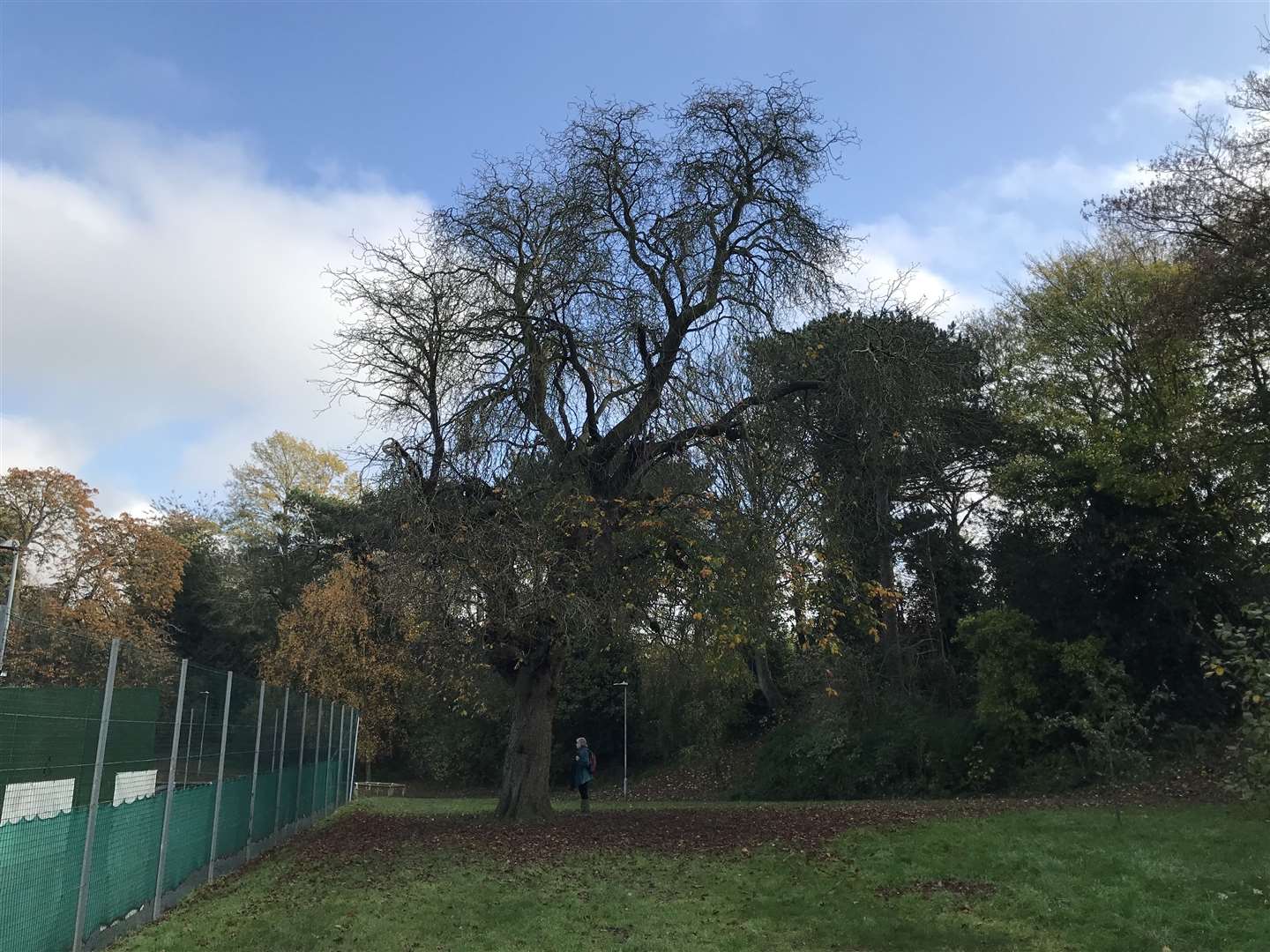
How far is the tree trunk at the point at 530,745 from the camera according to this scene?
1462 centimetres

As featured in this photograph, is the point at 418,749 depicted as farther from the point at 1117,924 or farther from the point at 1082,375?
the point at 1117,924

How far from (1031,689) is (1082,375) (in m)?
7.95

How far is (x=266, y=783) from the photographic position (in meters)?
13.1

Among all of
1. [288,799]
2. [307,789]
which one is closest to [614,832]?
[288,799]

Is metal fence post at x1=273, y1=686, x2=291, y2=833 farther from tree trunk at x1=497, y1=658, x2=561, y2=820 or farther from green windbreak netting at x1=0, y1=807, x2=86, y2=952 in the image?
green windbreak netting at x1=0, y1=807, x2=86, y2=952

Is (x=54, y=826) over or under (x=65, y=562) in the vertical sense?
under

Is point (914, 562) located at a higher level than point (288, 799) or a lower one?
higher

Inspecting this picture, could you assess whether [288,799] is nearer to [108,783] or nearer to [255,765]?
[255,765]

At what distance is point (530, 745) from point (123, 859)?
783 centimetres

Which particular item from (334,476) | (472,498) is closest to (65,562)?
(334,476)

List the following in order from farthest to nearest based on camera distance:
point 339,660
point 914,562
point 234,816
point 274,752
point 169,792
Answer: point 339,660 → point 914,562 → point 274,752 → point 234,816 → point 169,792

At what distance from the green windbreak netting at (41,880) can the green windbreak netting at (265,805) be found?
6176 millimetres

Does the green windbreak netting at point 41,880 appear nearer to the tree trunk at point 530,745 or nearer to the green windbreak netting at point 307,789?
the tree trunk at point 530,745

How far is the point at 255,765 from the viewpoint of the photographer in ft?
39.7
